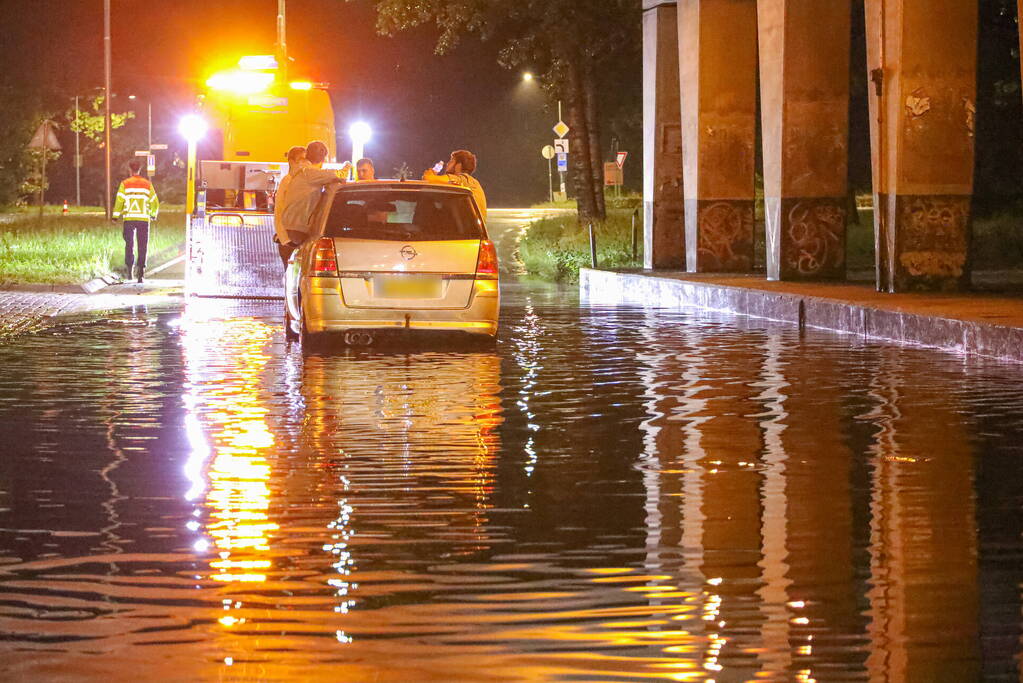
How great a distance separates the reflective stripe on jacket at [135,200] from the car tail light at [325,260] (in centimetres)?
1351

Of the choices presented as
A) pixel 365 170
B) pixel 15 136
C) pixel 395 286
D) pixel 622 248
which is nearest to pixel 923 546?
pixel 395 286

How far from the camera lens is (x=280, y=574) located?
741cm

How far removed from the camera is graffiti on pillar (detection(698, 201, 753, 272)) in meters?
29.5

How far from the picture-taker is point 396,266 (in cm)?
1720

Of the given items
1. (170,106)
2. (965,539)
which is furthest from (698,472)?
(170,106)

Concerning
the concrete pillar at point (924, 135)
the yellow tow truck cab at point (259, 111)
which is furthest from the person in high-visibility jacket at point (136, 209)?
the concrete pillar at point (924, 135)

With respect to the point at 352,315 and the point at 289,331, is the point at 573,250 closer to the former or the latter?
the point at 289,331

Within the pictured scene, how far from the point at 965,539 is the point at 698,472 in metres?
2.20

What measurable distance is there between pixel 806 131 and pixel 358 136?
781 cm

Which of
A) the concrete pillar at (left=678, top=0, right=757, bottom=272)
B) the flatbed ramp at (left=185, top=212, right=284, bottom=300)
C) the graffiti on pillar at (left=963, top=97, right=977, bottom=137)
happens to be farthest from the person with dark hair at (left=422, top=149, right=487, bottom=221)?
the concrete pillar at (left=678, top=0, right=757, bottom=272)

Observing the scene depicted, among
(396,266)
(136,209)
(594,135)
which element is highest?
(594,135)

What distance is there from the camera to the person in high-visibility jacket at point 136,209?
30.3m

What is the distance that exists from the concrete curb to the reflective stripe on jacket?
263 inches

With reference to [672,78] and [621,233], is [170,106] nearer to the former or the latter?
[621,233]
